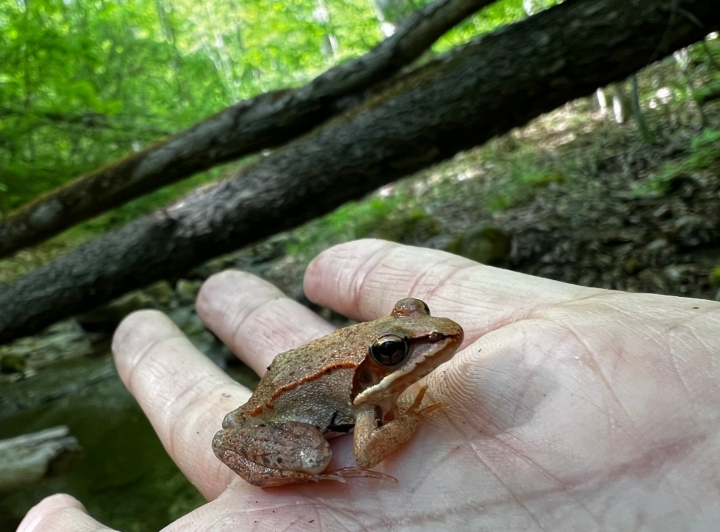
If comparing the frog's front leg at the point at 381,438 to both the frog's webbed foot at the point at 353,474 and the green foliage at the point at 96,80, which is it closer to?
the frog's webbed foot at the point at 353,474

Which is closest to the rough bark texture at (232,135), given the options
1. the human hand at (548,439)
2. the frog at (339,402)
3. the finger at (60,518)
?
the human hand at (548,439)

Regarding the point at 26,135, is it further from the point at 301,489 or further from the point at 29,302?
the point at 301,489

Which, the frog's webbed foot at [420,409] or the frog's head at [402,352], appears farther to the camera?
the frog's webbed foot at [420,409]

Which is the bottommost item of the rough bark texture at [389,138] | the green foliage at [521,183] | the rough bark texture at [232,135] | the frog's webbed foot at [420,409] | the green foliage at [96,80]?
the frog's webbed foot at [420,409]

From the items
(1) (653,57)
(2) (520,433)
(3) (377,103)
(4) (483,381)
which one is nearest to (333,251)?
(4) (483,381)

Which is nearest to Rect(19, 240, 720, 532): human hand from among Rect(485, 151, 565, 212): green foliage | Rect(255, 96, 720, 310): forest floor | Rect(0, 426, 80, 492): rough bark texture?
Rect(0, 426, 80, 492): rough bark texture

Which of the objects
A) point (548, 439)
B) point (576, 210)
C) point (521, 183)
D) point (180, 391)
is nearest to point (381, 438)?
point (548, 439)

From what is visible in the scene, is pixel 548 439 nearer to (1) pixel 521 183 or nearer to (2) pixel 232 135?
(2) pixel 232 135

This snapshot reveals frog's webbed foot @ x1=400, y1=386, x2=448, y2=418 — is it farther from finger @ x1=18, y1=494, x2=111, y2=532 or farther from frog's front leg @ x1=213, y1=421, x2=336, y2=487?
finger @ x1=18, y1=494, x2=111, y2=532
